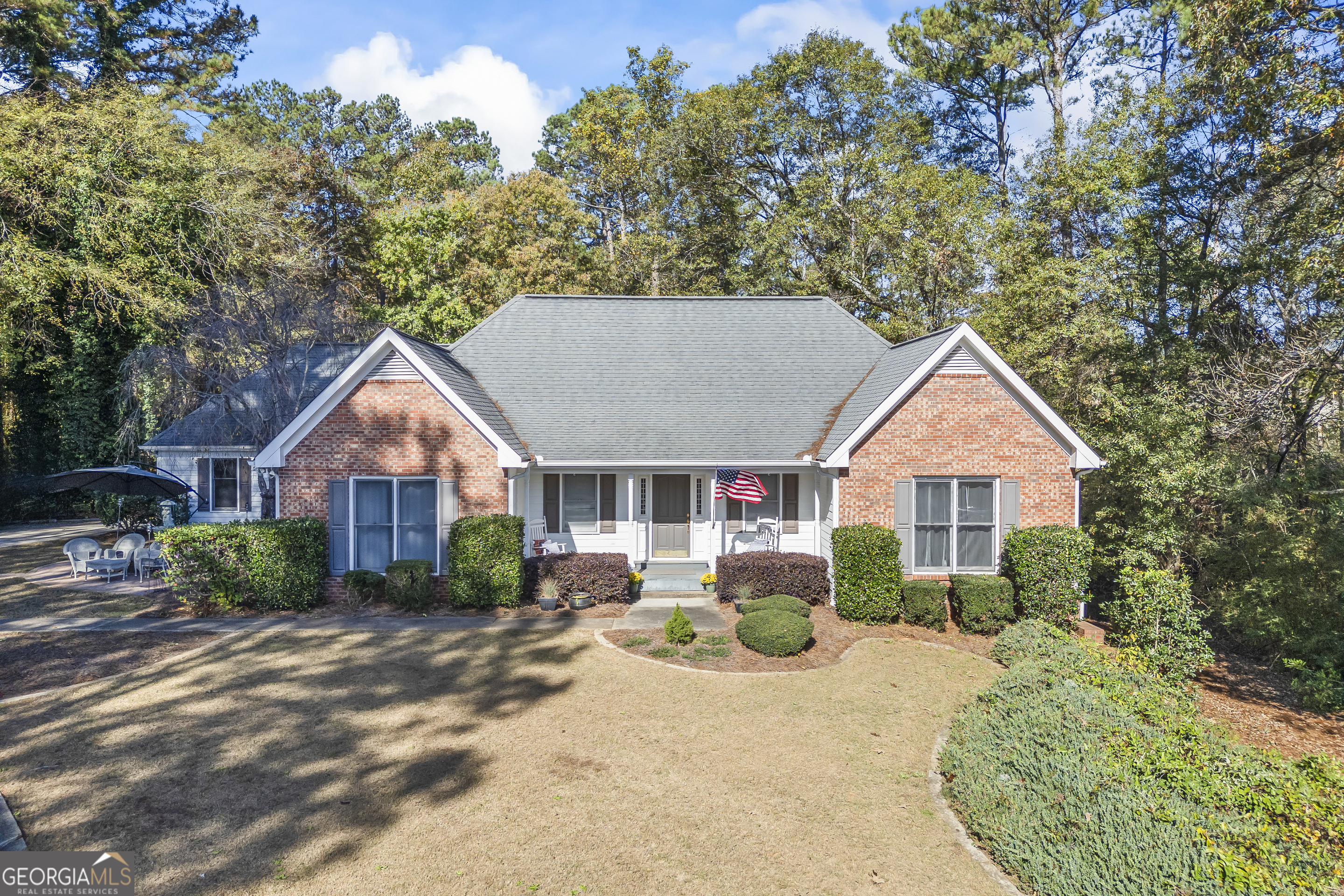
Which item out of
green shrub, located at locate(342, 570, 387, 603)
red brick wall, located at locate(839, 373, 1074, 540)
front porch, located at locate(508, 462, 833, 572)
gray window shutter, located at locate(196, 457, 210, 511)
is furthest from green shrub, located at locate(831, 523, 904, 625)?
gray window shutter, located at locate(196, 457, 210, 511)

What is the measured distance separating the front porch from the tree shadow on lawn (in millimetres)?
5558

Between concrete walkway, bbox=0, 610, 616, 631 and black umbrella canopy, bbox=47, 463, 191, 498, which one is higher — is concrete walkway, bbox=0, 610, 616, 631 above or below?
below

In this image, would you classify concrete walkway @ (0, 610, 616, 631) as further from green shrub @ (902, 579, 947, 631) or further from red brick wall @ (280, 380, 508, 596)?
green shrub @ (902, 579, 947, 631)

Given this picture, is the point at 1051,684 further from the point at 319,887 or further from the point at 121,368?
the point at 121,368

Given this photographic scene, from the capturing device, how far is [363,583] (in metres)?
14.0

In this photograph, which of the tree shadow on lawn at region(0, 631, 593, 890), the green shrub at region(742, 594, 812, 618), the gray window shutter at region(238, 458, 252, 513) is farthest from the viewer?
the gray window shutter at region(238, 458, 252, 513)

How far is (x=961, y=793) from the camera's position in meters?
6.84

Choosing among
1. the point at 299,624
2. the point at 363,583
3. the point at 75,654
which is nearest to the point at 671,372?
the point at 363,583

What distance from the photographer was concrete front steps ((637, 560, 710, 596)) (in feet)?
52.6

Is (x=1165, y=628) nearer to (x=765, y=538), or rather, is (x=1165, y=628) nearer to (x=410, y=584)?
(x=765, y=538)

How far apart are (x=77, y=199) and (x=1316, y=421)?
36595 mm

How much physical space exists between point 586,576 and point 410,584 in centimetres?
359

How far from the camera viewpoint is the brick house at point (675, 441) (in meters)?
14.4

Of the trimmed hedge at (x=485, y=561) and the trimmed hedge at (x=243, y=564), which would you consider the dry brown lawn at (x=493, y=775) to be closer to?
the trimmed hedge at (x=243, y=564)
